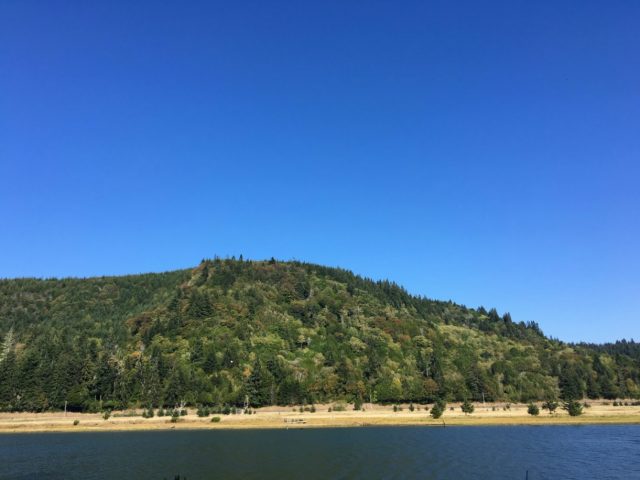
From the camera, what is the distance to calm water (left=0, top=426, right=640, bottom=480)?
59.2 m

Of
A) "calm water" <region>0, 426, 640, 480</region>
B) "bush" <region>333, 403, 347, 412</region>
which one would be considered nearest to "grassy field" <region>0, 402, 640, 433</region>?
"bush" <region>333, 403, 347, 412</region>

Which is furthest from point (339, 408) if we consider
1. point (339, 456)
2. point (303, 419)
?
point (339, 456)

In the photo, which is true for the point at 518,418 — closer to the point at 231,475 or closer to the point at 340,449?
the point at 340,449

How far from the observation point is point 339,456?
71625mm

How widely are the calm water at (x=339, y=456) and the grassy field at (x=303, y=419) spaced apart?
28.6m

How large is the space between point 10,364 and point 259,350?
3521 inches

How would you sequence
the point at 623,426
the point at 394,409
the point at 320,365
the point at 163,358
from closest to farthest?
the point at 623,426
the point at 394,409
the point at 163,358
the point at 320,365

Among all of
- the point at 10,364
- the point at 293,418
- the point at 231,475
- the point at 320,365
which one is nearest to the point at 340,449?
the point at 231,475

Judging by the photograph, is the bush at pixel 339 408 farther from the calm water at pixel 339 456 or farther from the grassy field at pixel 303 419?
the calm water at pixel 339 456

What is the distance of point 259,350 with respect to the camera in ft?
A: 635

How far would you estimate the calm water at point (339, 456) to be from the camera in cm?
5925

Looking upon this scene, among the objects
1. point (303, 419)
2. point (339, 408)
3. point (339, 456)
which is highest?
point (339, 456)

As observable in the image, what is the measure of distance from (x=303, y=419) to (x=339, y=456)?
75.0m

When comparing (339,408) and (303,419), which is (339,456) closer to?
(303,419)
